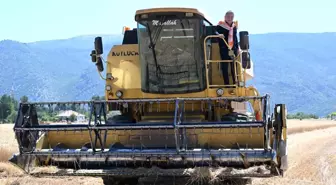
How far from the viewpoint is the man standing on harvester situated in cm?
959

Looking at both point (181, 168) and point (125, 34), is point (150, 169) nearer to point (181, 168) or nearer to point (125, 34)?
point (181, 168)

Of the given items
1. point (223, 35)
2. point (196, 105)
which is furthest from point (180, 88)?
point (223, 35)

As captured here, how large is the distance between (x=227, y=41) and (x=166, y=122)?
7.03 ft

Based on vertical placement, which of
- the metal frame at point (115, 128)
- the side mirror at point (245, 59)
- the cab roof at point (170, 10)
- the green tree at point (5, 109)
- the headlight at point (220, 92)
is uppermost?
the cab roof at point (170, 10)

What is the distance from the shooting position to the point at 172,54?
31.1 ft

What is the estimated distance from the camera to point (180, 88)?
958cm

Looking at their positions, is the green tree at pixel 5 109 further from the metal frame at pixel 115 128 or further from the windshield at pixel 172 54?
the metal frame at pixel 115 128

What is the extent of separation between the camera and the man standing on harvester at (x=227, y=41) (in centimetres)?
959

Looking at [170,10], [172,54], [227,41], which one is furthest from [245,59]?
[170,10]

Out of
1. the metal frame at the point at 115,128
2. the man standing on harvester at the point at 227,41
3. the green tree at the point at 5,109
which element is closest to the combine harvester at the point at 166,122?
the metal frame at the point at 115,128

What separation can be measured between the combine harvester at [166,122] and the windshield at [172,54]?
17 mm

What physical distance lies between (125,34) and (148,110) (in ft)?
6.06

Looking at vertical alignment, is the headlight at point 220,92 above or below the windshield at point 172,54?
below

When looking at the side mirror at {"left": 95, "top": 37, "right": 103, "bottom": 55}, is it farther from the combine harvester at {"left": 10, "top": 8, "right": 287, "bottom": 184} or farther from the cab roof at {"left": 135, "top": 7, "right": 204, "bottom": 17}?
the cab roof at {"left": 135, "top": 7, "right": 204, "bottom": 17}
